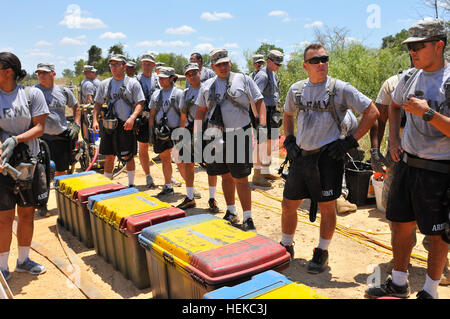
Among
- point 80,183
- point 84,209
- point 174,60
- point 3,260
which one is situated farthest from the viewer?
point 174,60

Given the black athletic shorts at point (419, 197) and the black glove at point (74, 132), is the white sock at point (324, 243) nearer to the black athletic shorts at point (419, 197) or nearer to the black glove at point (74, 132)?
the black athletic shorts at point (419, 197)

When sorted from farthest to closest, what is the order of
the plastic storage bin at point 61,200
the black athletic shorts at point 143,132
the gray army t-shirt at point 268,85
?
1. the gray army t-shirt at point 268,85
2. the black athletic shorts at point 143,132
3. the plastic storage bin at point 61,200

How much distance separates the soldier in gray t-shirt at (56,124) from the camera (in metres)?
6.22

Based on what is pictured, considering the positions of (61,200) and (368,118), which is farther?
(61,200)

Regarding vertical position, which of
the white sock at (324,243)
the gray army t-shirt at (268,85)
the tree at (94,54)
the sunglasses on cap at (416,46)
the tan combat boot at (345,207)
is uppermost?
the tree at (94,54)

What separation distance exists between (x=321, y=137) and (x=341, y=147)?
0.25m

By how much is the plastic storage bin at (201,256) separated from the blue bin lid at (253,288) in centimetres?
18

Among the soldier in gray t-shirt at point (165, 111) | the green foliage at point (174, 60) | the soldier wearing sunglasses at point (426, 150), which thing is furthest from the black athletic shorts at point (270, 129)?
the green foliage at point (174, 60)

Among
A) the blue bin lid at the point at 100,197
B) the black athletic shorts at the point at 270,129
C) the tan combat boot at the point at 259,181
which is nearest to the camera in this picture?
the blue bin lid at the point at 100,197

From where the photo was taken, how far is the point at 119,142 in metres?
6.68

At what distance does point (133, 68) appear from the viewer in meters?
9.05

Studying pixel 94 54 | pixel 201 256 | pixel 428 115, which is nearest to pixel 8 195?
pixel 201 256

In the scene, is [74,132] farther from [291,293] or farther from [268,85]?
[291,293]
